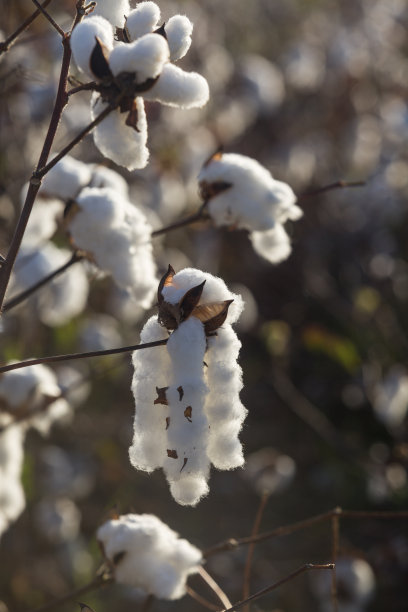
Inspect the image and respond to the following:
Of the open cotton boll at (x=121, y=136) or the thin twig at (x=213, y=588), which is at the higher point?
the open cotton boll at (x=121, y=136)

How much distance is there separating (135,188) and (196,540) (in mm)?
1835

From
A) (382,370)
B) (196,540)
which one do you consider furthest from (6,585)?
(382,370)

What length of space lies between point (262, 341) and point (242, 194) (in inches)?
95.3

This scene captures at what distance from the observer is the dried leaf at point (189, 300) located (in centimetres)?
86

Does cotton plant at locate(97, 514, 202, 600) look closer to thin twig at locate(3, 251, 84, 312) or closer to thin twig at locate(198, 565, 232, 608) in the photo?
thin twig at locate(198, 565, 232, 608)

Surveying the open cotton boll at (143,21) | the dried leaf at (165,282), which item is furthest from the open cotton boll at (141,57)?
the dried leaf at (165,282)

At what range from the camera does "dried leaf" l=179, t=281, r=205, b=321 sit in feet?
2.81

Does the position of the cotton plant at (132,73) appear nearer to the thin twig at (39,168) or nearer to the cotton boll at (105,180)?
the thin twig at (39,168)

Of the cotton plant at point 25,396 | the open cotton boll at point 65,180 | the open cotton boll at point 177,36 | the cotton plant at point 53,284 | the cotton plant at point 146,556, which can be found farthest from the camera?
the cotton plant at point 53,284

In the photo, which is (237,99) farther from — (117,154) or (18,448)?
(117,154)

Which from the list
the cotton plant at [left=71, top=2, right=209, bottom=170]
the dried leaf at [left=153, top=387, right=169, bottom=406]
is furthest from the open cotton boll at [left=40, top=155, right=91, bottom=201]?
the dried leaf at [left=153, top=387, right=169, bottom=406]

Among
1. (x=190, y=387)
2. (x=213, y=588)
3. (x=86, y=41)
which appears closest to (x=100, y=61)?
(x=86, y=41)

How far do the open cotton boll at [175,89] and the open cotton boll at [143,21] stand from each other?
0.09 m

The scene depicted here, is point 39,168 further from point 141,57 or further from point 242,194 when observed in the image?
point 242,194
